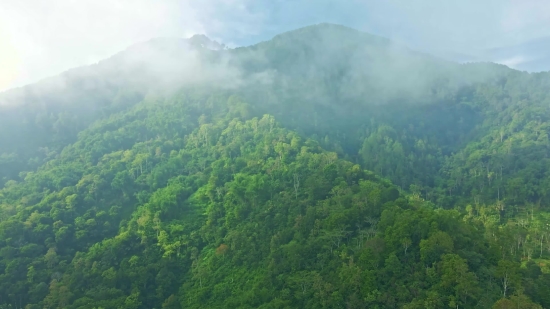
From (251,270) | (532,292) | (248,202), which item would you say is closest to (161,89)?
(248,202)

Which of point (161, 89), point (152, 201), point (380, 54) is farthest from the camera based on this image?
point (380, 54)

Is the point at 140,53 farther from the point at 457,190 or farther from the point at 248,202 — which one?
the point at 457,190

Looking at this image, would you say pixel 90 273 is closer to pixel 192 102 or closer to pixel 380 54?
pixel 192 102

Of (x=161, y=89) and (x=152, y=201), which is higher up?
(x=161, y=89)

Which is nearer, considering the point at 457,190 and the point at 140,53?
the point at 457,190

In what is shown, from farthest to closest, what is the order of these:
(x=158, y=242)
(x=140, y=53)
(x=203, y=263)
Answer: (x=140, y=53)
(x=158, y=242)
(x=203, y=263)

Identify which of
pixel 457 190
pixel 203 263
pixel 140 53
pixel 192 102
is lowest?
pixel 457 190

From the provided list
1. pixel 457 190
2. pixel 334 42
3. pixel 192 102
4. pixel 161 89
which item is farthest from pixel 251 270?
pixel 334 42
